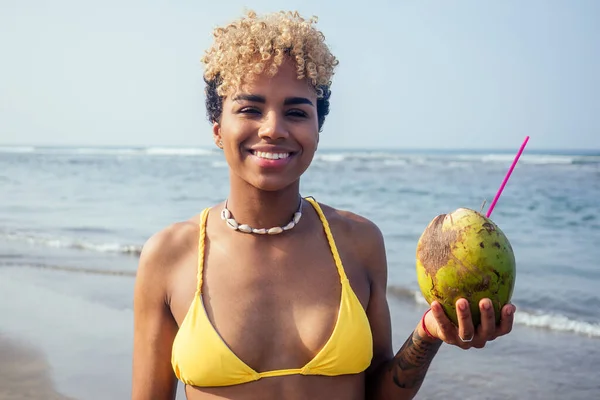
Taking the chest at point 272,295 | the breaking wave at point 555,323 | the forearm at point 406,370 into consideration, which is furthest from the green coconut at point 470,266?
the breaking wave at point 555,323

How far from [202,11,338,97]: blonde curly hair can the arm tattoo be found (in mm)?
817

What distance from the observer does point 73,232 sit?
10.2m

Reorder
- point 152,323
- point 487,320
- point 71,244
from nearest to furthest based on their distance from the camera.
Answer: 1. point 487,320
2. point 152,323
3. point 71,244

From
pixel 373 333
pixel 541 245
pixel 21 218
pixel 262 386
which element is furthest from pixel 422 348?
pixel 21 218

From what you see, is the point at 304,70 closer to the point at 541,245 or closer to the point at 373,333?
the point at 373,333

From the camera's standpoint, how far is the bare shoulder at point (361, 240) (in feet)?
7.43

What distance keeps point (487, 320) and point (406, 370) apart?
0.48 metres

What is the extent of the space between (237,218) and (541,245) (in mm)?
7556

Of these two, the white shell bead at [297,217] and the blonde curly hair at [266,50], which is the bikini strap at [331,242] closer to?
the white shell bead at [297,217]

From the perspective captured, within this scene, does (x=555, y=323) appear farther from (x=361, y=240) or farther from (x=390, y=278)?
(x=361, y=240)

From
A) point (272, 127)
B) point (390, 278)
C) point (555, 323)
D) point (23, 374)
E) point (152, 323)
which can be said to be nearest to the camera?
point (272, 127)

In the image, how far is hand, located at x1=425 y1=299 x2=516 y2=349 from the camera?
1.80 meters

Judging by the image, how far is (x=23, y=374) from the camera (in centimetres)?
462

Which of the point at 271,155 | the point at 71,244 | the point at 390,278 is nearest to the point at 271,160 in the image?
the point at 271,155
